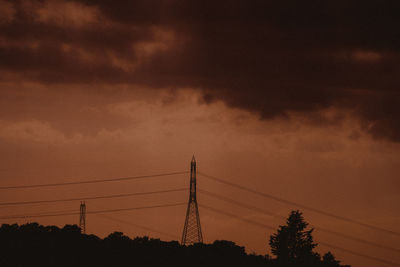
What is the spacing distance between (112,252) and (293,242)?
4281cm

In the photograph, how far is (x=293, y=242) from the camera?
165 m

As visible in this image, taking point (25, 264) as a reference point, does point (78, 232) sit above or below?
above

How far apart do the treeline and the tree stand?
261 mm

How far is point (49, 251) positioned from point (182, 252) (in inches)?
946

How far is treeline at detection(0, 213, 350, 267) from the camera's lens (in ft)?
438

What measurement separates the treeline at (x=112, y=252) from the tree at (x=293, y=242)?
0.26 m

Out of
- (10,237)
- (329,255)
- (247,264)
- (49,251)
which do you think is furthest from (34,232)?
(329,255)

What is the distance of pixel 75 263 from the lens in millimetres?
130625

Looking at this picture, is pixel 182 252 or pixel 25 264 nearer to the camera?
pixel 25 264

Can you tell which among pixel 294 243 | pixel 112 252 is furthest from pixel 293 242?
pixel 112 252

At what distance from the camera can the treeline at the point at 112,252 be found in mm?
133625

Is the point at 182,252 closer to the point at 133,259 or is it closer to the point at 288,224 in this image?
the point at 133,259

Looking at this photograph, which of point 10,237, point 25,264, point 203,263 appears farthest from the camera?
point 10,237

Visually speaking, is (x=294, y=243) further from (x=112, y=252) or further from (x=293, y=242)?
(x=112, y=252)
